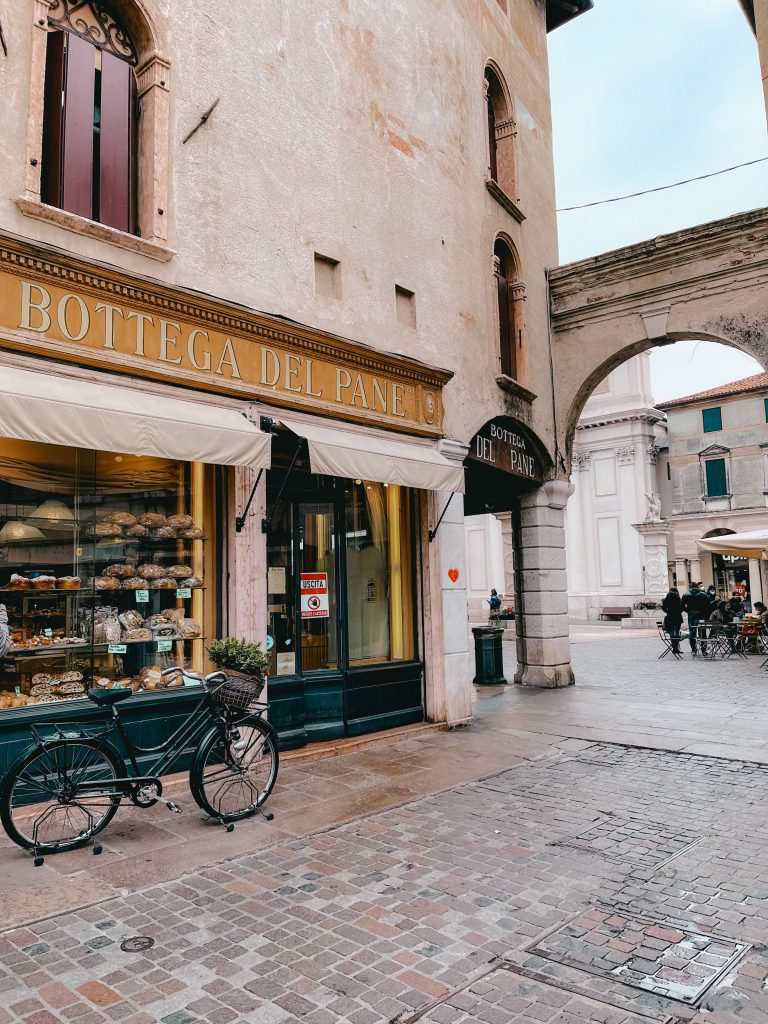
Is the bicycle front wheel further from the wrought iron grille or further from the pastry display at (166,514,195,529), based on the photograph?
the wrought iron grille

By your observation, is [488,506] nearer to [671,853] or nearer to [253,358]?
[253,358]

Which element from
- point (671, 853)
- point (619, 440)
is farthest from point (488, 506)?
point (619, 440)

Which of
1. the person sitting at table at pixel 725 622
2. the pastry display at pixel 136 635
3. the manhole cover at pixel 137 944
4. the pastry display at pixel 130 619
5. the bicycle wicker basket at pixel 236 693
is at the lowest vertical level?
the manhole cover at pixel 137 944

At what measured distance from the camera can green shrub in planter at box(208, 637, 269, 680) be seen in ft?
22.2

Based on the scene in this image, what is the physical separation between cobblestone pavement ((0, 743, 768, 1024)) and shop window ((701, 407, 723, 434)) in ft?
120

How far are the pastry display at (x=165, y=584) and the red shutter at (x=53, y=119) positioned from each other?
3549mm

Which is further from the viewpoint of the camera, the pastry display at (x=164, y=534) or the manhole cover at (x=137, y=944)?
the pastry display at (x=164, y=534)

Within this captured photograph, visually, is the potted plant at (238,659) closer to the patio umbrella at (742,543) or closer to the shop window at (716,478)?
the patio umbrella at (742,543)

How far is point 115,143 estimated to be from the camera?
23.3 ft

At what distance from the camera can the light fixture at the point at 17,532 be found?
660cm

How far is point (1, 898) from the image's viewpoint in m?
4.51

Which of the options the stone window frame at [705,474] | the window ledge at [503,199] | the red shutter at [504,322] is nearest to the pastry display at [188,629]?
the red shutter at [504,322]

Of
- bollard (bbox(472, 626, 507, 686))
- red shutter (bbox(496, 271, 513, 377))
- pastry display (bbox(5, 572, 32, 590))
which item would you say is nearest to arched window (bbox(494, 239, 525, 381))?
red shutter (bbox(496, 271, 513, 377))

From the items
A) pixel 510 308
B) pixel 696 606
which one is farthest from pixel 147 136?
pixel 696 606
